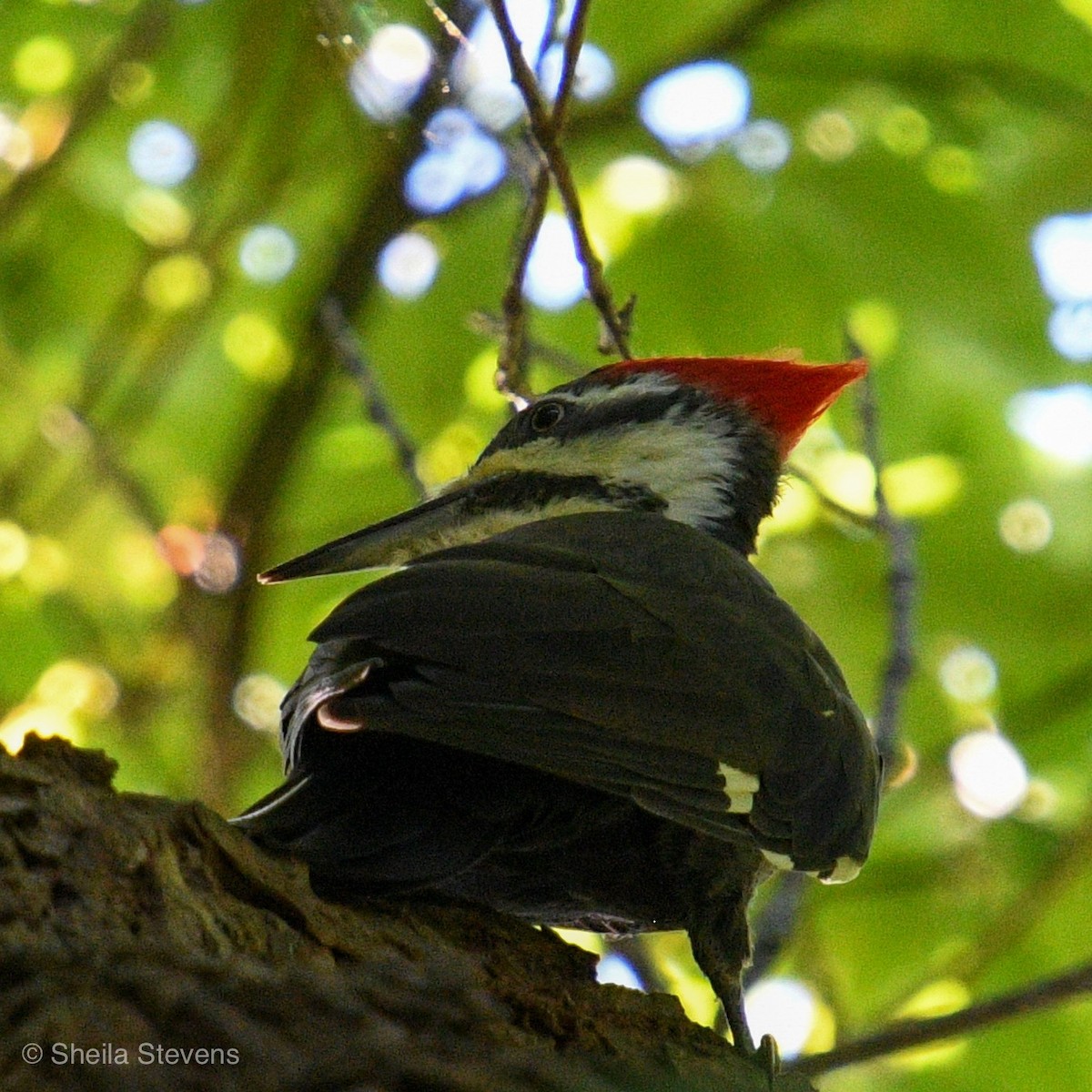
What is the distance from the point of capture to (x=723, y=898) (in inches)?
97.7

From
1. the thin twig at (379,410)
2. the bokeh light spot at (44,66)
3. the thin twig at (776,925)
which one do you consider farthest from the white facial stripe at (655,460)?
the bokeh light spot at (44,66)

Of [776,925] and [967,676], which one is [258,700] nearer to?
[967,676]

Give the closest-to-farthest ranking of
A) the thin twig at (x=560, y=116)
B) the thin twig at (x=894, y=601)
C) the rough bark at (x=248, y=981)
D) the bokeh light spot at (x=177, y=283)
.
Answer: the rough bark at (x=248, y=981) → the thin twig at (x=560, y=116) → the thin twig at (x=894, y=601) → the bokeh light spot at (x=177, y=283)

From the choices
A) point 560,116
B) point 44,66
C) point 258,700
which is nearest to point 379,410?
point 560,116

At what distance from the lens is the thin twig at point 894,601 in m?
3.21

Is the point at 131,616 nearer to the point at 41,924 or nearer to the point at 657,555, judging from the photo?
the point at 657,555

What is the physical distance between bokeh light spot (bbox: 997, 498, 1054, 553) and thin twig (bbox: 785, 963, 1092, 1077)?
1939mm

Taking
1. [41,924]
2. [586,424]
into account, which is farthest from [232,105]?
[41,924]

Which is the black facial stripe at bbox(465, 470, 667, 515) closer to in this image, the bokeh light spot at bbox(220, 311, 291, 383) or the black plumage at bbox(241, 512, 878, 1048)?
the black plumage at bbox(241, 512, 878, 1048)

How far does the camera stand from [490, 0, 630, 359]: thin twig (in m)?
2.55

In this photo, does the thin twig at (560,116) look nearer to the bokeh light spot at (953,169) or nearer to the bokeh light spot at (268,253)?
the bokeh light spot at (953,169)

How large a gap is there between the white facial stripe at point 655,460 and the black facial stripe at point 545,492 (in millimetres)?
13

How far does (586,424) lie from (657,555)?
0.89 meters

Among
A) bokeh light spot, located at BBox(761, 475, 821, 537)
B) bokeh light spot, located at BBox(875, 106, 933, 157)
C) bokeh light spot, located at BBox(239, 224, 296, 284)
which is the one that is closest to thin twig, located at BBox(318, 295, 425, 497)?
bokeh light spot, located at BBox(761, 475, 821, 537)
